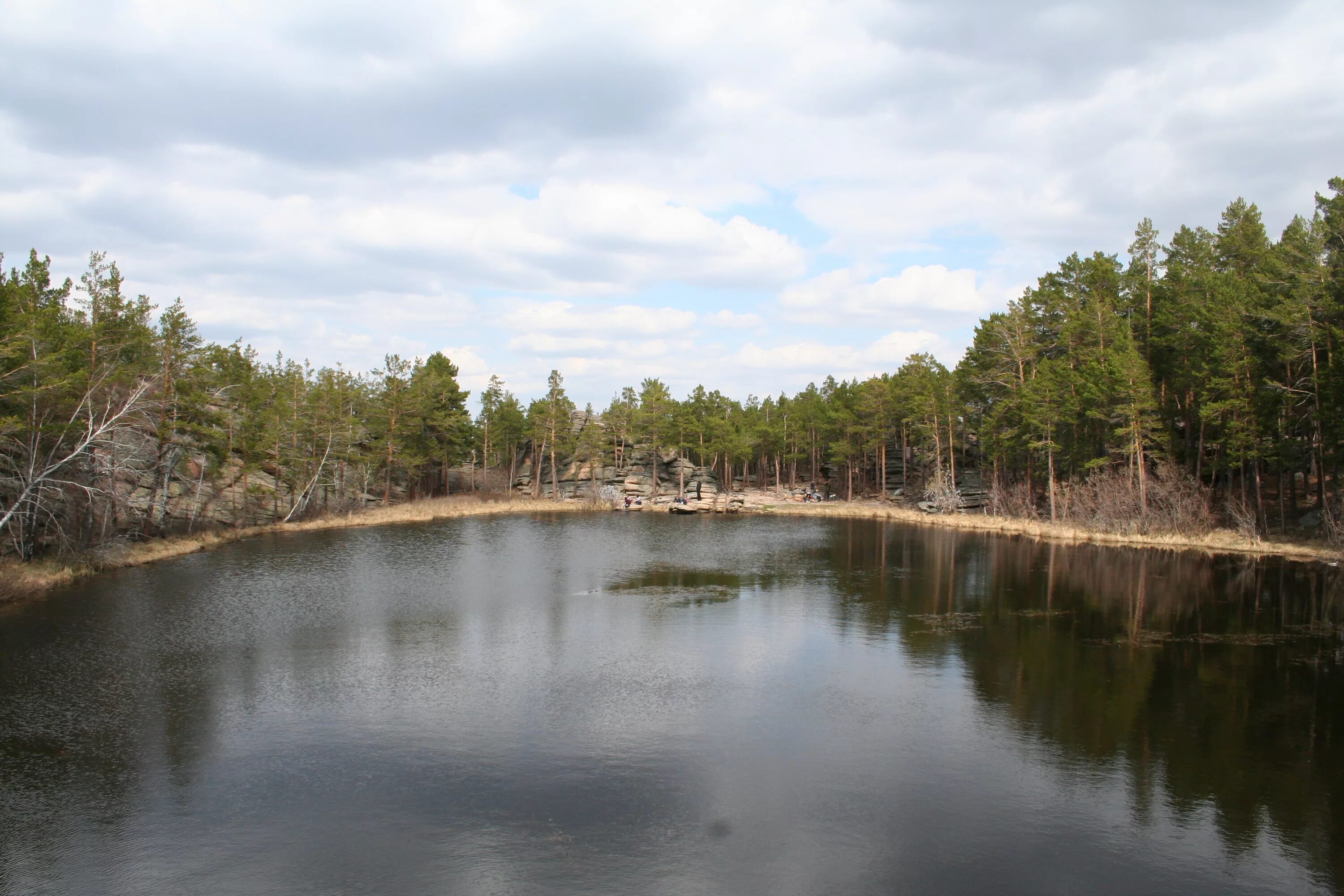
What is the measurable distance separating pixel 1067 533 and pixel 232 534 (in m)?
55.2

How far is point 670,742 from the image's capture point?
16250mm

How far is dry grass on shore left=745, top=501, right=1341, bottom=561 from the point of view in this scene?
41594 millimetres

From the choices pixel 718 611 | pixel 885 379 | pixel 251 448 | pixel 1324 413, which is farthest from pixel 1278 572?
pixel 251 448

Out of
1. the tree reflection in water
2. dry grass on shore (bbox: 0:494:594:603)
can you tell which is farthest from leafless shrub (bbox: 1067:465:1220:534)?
dry grass on shore (bbox: 0:494:594:603)

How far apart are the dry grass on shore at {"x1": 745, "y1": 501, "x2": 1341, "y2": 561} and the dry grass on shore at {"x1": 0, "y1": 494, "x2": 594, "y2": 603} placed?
25931 millimetres

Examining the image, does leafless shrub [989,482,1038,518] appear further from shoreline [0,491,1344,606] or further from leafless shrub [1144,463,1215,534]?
leafless shrub [1144,463,1215,534]

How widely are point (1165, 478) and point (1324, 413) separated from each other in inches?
496

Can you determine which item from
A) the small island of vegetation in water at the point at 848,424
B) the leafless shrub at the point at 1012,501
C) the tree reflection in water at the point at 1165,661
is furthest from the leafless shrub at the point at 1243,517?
the leafless shrub at the point at 1012,501

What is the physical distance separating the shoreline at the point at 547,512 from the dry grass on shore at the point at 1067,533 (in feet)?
0.20

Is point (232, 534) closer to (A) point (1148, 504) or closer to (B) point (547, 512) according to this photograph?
(B) point (547, 512)

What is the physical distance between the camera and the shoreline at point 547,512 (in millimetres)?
33188

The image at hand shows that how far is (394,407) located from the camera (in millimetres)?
71062

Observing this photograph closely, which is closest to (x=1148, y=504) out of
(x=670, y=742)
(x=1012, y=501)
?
(x=1012, y=501)

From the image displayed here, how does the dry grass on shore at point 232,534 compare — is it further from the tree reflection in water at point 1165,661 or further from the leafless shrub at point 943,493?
the leafless shrub at point 943,493
